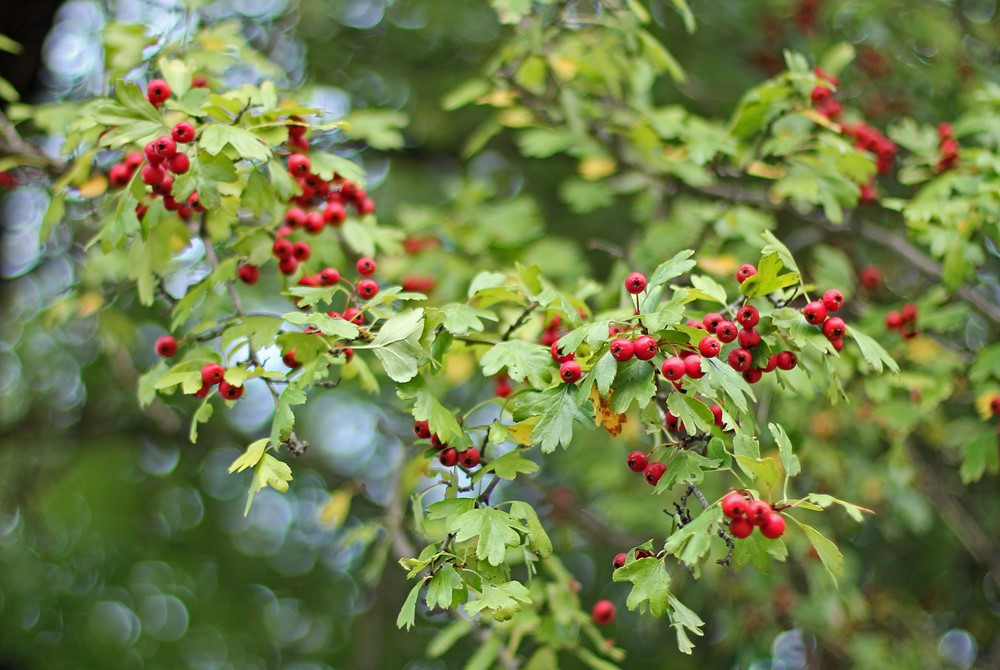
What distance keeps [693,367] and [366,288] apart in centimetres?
108

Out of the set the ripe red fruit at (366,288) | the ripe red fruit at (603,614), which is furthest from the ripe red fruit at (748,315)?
the ripe red fruit at (603,614)

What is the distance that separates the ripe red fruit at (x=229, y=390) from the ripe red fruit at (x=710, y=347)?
144cm

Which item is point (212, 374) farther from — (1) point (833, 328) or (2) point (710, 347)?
(1) point (833, 328)

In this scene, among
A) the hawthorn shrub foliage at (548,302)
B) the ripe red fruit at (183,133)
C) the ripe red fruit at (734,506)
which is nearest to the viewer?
the ripe red fruit at (734,506)

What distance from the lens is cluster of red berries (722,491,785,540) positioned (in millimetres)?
2252

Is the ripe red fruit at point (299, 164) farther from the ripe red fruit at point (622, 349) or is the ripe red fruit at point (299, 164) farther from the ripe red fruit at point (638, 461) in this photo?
the ripe red fruit at point (638, 461)

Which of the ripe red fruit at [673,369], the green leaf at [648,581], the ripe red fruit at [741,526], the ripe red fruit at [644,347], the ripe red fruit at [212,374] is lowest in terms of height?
the ripe red fruit at [212,374]

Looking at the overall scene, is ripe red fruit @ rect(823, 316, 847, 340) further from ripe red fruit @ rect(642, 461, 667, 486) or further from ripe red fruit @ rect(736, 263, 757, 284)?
ripe red fruit @ rect(642, 461, 667, 486)

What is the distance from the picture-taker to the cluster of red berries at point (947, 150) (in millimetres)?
3957

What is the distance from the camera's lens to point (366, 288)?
2809 millimetres

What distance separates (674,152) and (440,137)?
3476 millimetres

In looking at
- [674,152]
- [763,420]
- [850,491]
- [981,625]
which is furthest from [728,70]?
[981,625]

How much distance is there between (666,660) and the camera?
299 inches

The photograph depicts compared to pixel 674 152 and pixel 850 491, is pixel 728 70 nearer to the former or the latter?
pixel 674 152
